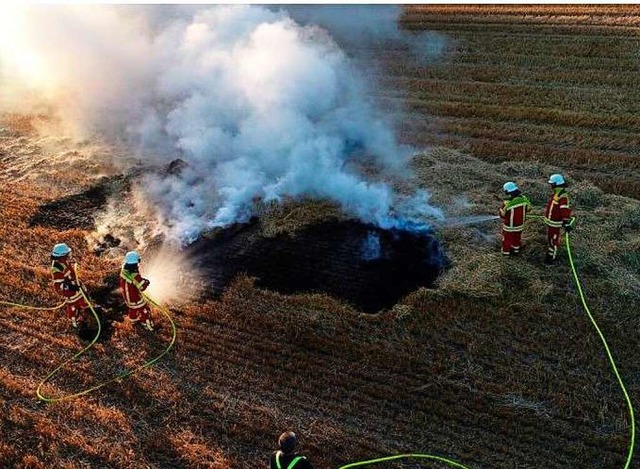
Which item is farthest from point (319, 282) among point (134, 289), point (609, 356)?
point (609, 356)

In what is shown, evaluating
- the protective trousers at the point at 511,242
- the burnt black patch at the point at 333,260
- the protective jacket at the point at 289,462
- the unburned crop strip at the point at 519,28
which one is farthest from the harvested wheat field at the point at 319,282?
the unburned crop strip at the point at 519,28

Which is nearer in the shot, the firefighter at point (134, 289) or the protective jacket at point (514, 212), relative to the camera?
the firefighter at point (134, 289)

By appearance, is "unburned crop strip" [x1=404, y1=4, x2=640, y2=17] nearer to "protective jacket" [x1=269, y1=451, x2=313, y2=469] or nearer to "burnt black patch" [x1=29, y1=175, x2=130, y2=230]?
"burnt black patch" [x1=29, y1=175, x2=130, y2=230]

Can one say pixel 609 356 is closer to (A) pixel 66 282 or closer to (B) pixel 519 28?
(A) pixel 66 282

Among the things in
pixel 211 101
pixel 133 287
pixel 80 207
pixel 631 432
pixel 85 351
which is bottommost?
pixel 631 432

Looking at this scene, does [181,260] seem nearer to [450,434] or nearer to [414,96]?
[450,434]

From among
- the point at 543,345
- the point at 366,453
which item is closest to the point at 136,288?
the point at 366,453

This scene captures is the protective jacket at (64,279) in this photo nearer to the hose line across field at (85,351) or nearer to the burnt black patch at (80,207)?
the hose line across field at (85,351)
